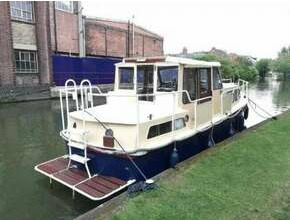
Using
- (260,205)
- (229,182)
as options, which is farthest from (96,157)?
(260,205)

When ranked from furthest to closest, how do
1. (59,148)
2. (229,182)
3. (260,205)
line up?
(59,148)
(229,182)
(260,205)

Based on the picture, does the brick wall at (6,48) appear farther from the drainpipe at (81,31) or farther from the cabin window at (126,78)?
the cabin window at (126,78)

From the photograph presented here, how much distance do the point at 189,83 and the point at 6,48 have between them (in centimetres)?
1536

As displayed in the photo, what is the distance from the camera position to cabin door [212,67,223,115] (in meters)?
7.53

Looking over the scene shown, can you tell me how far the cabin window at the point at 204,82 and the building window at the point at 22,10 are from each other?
1591 cm

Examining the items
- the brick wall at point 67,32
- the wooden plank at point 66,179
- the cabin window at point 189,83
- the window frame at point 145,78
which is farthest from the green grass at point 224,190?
the brick wall at point 67,32

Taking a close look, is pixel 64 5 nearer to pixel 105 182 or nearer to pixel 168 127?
pixel 168 127

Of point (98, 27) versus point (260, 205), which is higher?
point (98, 27)

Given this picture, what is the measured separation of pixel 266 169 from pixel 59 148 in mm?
5543

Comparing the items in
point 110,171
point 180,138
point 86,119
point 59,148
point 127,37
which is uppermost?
point 127,37

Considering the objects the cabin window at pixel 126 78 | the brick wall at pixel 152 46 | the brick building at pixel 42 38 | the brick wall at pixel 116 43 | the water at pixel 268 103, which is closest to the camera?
the cabin window at pixel 126 78

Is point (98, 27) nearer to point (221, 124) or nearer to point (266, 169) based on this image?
point (221, 124)

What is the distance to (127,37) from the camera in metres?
30.5

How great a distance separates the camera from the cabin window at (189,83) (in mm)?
6297
